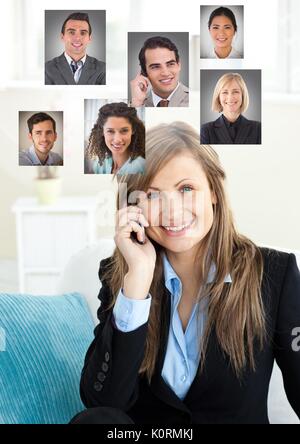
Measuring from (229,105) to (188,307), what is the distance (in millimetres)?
278

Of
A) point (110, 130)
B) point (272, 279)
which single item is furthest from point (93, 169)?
point (272, 279)

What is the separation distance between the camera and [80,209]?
133 cm

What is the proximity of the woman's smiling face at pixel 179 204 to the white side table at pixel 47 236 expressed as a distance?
314 millimetres

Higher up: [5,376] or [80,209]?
[80,209]

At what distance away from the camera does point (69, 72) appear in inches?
39.1

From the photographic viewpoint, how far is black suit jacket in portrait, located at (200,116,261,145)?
993 millimetres

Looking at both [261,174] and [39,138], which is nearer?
[39,138]

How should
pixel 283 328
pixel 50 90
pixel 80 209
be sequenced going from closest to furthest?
1. pixel 283 328
2. pixel 50 90
3. pixel 80 209

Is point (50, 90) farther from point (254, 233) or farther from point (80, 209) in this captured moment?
point (254, 233)

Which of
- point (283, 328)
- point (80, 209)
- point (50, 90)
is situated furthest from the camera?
point (80, 209)

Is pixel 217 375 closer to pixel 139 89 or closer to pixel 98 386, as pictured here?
pixel 98 386

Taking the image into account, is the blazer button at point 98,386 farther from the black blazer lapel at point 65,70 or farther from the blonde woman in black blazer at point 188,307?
the black blazer lapel at point 65,70

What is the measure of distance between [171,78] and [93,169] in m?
0.16

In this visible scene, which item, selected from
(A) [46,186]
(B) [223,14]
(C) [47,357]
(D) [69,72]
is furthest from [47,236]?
(B) [223,14]
